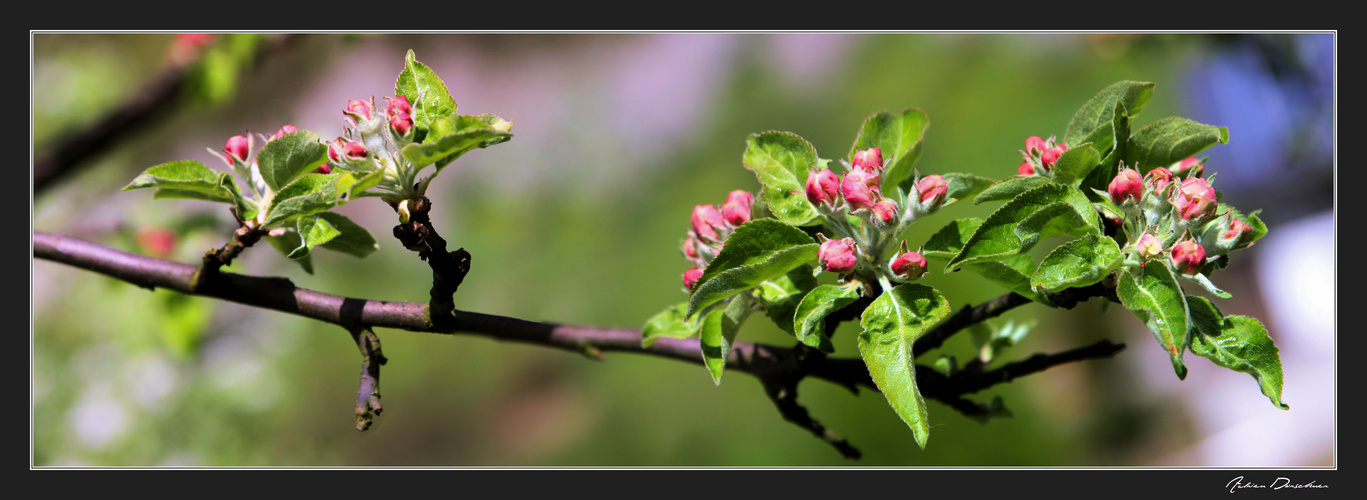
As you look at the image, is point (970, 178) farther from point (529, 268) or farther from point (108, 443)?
point (108, 443)

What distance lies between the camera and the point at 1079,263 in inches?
20.5

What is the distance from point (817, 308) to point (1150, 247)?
233 mm

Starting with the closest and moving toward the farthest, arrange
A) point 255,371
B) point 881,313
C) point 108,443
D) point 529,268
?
point 881,313
point 108,443
point 255,371
point 529,268

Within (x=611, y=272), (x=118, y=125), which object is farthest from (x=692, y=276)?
(x=611, y=272)

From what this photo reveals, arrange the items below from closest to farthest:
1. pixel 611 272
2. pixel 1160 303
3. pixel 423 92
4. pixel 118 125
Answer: pixel 1160 303, pixel 423 92, pixel 118 125, pixel 611 272

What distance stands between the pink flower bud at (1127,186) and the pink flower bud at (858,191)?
0.18 m

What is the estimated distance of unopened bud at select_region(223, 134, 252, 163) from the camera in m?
0.67

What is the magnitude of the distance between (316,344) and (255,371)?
32cm

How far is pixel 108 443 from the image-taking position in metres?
2.33

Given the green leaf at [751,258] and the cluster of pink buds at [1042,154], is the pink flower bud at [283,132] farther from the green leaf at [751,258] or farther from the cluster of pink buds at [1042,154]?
the cluster of pink buds at [1042,154]

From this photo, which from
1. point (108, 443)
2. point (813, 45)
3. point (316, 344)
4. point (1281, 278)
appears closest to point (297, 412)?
point (316, 344)

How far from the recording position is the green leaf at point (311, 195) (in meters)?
0.56

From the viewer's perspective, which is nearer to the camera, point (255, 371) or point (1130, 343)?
point (255, 371)

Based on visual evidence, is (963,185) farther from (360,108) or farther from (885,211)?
(360,108)
